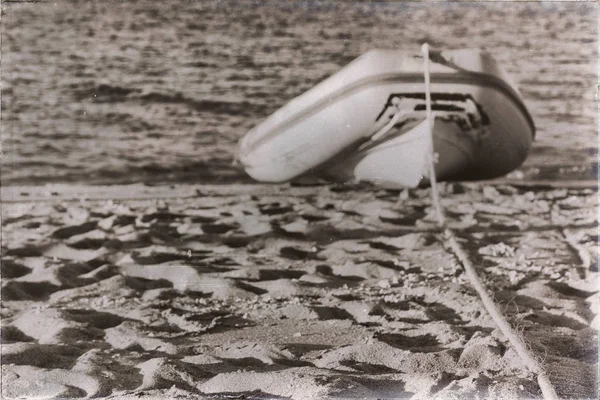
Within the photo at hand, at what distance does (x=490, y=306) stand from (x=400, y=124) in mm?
1046

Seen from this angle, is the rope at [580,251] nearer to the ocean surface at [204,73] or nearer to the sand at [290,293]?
the sand at [290,293]

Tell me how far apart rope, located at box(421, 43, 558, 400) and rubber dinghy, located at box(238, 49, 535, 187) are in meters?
0.08

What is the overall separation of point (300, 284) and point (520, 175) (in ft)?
6.54

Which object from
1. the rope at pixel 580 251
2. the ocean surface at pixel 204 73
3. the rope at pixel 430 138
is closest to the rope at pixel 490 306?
the rope at pixel 430 138

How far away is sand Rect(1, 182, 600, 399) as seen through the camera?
1.63m

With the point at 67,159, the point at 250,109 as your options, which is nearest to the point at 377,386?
the point at 67,159

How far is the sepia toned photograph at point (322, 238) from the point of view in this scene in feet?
5.49

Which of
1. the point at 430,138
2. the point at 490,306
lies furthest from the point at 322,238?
the point at 490,306

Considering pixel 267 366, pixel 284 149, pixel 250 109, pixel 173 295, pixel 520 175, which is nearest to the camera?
pixel 267 366

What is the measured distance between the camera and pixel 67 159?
3.94 metres

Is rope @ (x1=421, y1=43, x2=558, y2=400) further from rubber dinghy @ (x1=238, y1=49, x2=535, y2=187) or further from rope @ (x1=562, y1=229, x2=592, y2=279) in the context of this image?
rope @ (x1=562, y1=229, x2=592, y2=279)

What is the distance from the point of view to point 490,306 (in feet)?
6.31

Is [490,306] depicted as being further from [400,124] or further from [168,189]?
[168,189]

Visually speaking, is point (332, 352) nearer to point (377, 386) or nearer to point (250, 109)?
point (377, 386)
